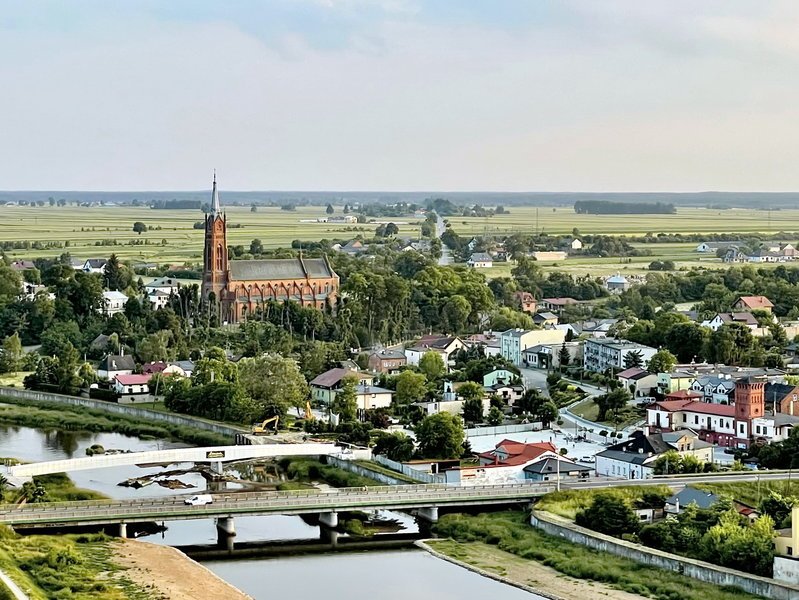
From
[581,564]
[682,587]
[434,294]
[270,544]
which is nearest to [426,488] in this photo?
[270,544]

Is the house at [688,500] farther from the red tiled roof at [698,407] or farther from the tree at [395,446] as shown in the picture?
the red tiled roof at [698,407]

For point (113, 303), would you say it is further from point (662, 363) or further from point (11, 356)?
point (662, 363)

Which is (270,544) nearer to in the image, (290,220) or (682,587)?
(682,587)

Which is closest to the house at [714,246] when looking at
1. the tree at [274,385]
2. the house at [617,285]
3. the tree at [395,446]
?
the house at [617,285]

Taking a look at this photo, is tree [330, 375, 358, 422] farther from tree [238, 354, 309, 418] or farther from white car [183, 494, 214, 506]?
white car [183, 494, 214, 506]

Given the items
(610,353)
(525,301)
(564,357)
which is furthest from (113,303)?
(610,353)

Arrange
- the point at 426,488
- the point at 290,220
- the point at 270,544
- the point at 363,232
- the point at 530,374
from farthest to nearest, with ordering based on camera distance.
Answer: the point at 290,220
the point at 363,232
the point at 530,374
the point at 426,488
the point at 270,544

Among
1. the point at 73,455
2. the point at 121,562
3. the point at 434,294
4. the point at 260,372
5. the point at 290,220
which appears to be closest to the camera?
the point at 121,562
